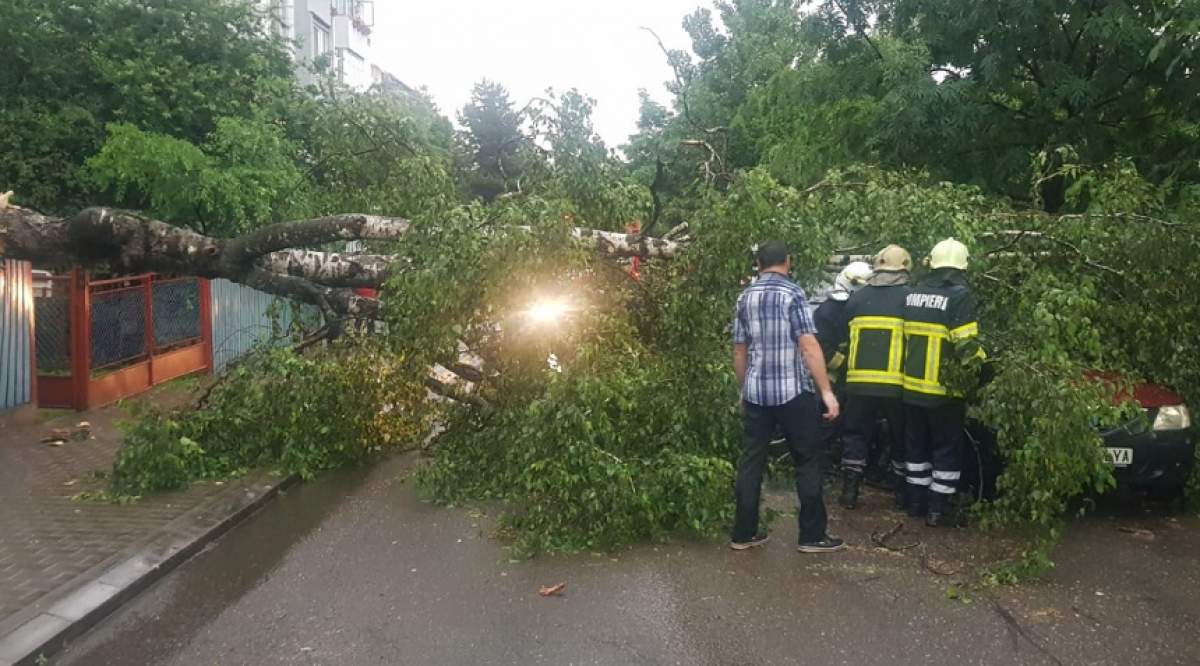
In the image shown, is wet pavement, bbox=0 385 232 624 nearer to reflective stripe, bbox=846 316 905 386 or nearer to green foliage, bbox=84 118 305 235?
green foliage, bbox=84 118 305 235

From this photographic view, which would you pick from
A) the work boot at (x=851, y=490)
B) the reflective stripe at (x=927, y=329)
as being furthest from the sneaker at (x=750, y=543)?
the reflective stripe at (x=927, y=329)

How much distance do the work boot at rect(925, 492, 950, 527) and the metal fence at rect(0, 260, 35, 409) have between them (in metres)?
9.34

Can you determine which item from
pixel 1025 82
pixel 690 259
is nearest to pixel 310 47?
pixel 1025 82

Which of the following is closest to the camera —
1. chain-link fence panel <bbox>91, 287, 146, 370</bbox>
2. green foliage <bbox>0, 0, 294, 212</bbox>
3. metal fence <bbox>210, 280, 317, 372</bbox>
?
chain-link fence panel <bbox>91, 287, 146, 370</bbox>

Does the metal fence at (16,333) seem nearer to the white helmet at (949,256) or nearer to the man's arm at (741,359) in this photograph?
the man's arm at (741,359)

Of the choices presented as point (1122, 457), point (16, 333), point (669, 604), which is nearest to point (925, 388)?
point (1122, 457)

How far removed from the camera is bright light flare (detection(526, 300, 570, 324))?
20.3 feet

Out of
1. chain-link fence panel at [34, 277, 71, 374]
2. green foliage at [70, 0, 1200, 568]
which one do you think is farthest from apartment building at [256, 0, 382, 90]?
green foliage at [70, 0, 1200, 568]

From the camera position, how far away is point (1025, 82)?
10.8 metres

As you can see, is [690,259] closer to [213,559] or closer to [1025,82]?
[213,559]

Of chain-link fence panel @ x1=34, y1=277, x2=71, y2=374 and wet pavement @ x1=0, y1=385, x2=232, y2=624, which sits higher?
chain-link fence panel @ x1=34, y1=277, x2=71, y2=374

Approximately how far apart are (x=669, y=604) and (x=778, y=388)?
4.37ft

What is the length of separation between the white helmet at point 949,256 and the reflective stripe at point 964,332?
1.31 ft

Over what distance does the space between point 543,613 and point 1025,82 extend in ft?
29.1
